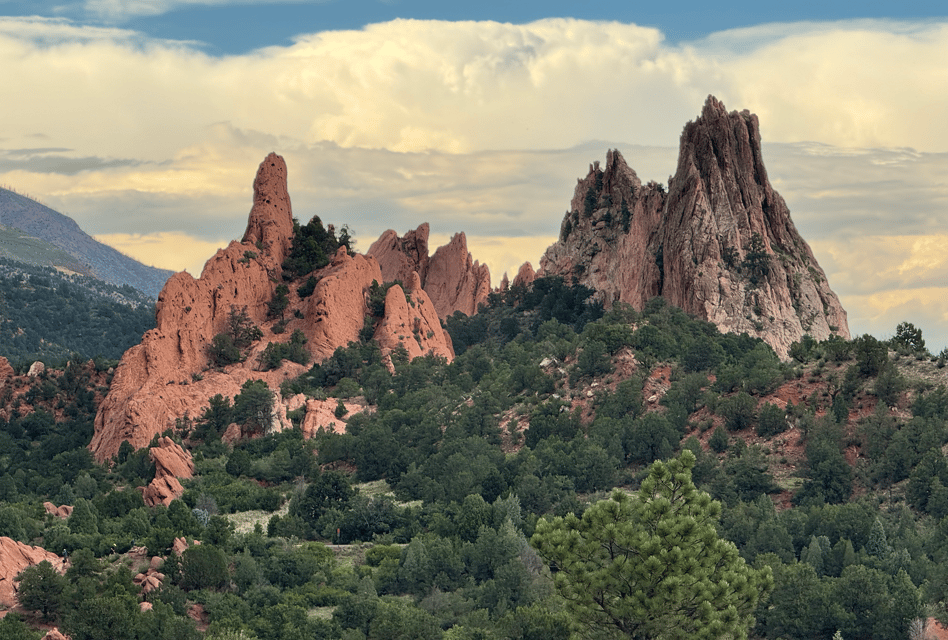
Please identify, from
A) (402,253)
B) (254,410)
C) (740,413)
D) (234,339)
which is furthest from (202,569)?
(402,253)

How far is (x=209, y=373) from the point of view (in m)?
123

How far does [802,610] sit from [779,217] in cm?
7732

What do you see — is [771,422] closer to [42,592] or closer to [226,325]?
[42,592]

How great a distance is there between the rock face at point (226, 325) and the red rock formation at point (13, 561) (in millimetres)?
34200

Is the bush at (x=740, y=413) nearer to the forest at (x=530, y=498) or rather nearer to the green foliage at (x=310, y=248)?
the forest at (x=530, y=498)

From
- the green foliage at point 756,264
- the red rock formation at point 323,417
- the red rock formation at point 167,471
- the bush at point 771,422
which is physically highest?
the green foliage at point 756,264

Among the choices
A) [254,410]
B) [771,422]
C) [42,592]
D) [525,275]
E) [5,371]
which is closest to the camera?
[42,592]

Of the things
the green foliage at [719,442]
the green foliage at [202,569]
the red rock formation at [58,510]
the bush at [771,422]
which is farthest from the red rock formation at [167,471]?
the bush at [771,422]

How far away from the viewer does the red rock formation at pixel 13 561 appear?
2781 inches

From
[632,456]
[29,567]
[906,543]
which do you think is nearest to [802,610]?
[906,543]

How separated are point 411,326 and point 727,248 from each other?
32.5 metres

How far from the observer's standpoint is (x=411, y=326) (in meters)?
139

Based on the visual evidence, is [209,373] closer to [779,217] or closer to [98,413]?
[98,413]

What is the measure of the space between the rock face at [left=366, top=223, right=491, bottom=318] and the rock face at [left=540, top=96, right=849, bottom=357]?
122 ft
